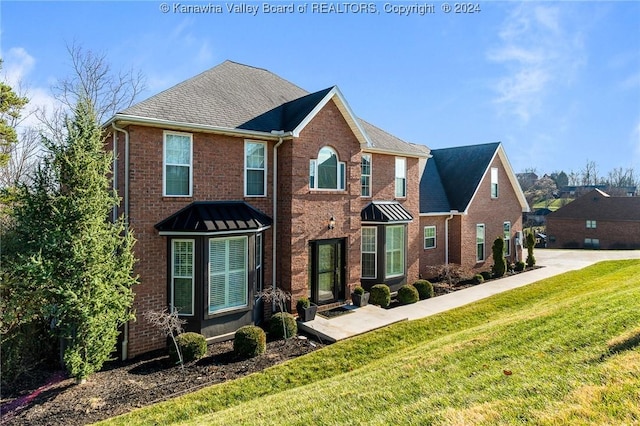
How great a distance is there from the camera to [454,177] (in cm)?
2239

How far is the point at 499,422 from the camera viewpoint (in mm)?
4047

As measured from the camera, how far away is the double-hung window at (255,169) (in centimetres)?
1233

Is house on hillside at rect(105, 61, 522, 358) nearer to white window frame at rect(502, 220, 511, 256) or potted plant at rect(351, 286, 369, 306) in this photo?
potted plant at rect(351, 286, 369, 306)

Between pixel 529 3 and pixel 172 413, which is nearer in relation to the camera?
pixel 172 413

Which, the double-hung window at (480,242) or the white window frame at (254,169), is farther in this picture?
the double-hung window at (480,242)

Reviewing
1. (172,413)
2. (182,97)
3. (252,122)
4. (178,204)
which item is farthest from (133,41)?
(172,413)

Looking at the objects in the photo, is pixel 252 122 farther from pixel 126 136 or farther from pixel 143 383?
pixel 143 383

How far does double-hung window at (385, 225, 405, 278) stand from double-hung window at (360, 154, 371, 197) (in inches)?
74.6

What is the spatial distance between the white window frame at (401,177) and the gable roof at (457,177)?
8.22 ft

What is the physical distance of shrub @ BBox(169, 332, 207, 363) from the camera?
9.50 meters

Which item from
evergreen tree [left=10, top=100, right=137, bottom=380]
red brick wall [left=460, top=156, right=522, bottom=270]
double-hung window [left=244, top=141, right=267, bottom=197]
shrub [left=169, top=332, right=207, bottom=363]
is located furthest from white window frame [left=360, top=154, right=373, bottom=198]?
evergreen tree [left=10, top=100, right=137, bottom=380]

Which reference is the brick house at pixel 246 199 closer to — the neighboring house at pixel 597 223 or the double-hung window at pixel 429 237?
the double-hung window at pixel 429 237

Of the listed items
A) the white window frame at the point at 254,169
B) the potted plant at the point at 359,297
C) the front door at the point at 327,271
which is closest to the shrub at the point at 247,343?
the front door at the point at 327,271

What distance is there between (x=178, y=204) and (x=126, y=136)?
7.76 ft
